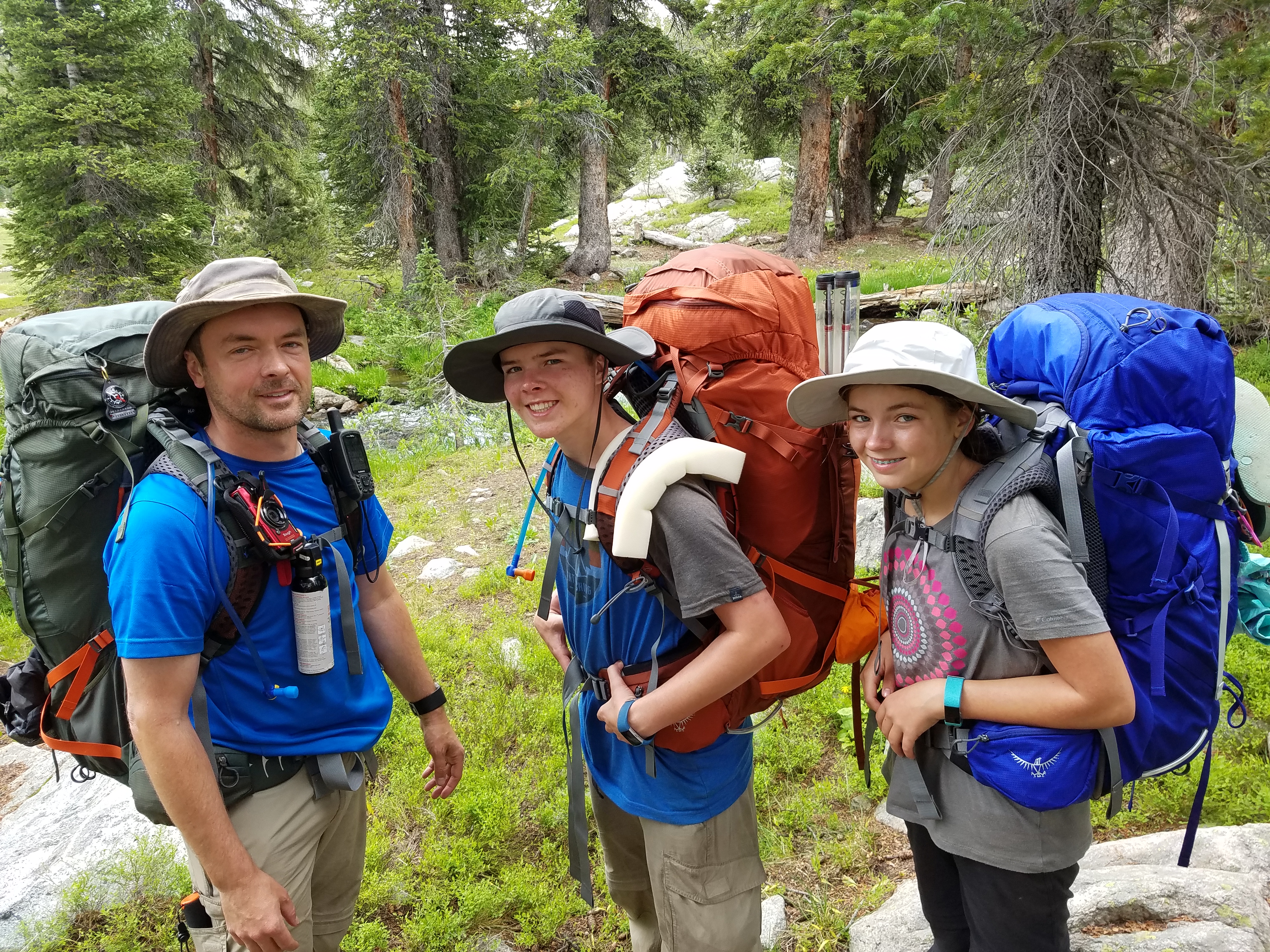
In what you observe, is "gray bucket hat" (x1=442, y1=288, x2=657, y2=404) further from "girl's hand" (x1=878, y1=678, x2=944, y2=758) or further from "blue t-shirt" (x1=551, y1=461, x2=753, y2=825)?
"girl's hand" (x1=878, y1=678, x2=944, y2=758)

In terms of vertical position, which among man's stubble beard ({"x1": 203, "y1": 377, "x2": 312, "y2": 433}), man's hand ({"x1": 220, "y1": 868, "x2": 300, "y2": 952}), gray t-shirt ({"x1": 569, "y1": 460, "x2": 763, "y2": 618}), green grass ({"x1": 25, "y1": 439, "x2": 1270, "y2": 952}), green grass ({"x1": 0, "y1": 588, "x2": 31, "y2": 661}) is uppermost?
man's stubble beard ({"x1": 203, "y1": 377, "x2": 312, "y2": 433})

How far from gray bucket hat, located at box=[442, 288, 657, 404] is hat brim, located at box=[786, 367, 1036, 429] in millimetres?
448

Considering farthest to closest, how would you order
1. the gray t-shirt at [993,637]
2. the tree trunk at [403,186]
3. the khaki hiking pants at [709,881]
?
the tree trunk at [403,186] < the khaki hiking pants at [709,881] < the gray t-shirt at [993,637]

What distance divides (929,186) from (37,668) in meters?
34.2

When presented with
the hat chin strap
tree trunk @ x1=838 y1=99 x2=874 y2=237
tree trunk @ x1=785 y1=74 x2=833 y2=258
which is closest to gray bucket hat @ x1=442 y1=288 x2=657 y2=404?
the hat chin strap

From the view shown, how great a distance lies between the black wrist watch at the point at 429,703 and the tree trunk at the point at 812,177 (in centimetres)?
1889

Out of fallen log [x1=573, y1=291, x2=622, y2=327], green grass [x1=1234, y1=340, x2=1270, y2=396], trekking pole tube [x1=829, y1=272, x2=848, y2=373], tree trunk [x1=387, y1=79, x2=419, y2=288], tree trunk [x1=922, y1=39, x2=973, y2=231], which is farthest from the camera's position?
tree trunk [x1=387, y1=79, x2=419, y2=288]

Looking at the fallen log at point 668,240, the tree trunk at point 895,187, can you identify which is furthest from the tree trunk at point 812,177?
the fallen log at point 668,240

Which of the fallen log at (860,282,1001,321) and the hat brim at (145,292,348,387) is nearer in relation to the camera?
the hat brim at (145,292,348,387)

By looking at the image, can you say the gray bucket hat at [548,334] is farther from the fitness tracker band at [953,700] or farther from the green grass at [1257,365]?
the green grass at [1257,365]

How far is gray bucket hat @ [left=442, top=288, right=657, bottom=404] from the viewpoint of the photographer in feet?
6.44

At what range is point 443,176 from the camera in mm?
19859

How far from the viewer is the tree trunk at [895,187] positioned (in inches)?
921

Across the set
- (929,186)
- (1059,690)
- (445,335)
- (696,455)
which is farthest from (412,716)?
(929,186)
